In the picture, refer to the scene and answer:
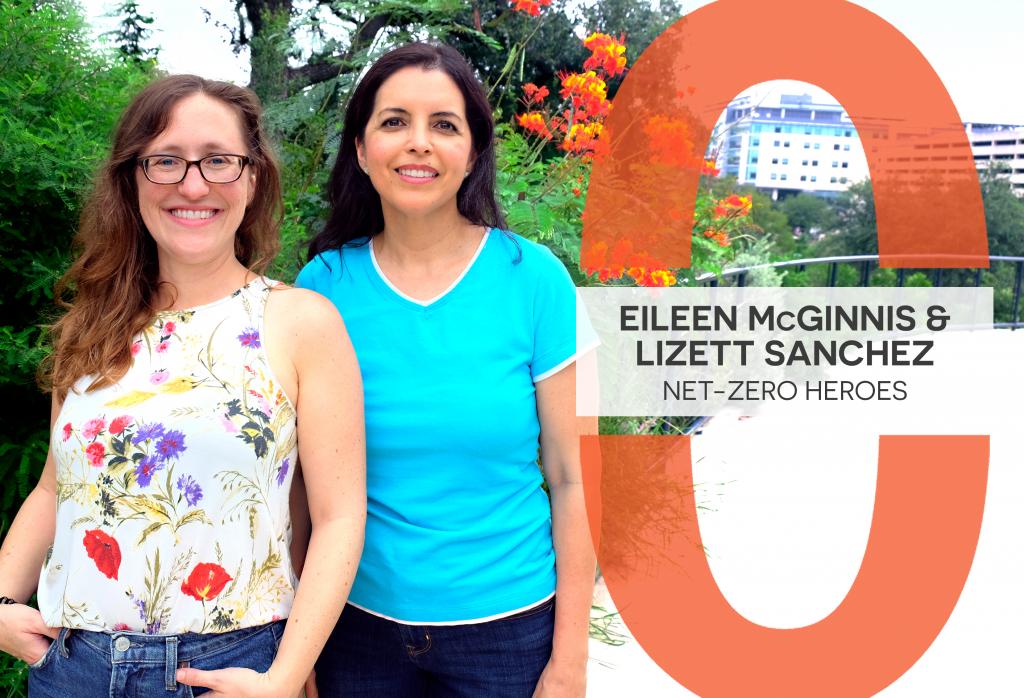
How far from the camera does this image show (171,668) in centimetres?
120

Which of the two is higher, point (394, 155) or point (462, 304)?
point (394, 155)

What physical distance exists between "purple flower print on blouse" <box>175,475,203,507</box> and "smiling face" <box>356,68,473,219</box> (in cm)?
52

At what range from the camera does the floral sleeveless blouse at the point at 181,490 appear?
119 centimetres

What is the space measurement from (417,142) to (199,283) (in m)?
0.40

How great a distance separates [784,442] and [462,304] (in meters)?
4.27

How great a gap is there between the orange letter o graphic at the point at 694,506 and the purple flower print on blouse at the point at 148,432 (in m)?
2.18

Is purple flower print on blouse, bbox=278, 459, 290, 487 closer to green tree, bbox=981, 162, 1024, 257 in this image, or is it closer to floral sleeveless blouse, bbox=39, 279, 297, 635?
floral sleeveless blouse, bbox=39, 279, 297, 635

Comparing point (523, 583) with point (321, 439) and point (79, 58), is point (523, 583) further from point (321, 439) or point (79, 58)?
point (79, 58)

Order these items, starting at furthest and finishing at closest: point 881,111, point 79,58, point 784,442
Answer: point 784,442, point 881,111, point 79,58

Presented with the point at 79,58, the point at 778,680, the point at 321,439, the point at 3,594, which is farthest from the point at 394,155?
the point at 778,680

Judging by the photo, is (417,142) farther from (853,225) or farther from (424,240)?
(853,225)

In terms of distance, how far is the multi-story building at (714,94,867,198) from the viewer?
1202 centimetres

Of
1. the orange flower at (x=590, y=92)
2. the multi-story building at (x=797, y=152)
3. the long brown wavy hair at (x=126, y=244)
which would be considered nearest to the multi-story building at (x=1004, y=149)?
the multi-story building at (x=797, y=152)

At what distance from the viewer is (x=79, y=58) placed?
2.38 m
